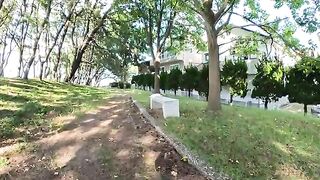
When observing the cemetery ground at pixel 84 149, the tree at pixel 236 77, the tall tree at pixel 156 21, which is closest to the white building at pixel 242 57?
the tree at pixel 236 77

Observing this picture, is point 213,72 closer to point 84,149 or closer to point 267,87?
point 84,149

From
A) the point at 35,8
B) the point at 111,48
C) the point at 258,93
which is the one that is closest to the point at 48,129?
the point at 258,93

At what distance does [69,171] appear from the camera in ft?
22.4

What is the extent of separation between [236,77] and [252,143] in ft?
47.3

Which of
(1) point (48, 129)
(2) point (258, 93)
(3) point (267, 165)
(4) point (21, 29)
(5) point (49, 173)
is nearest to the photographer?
(5) point (49, 173)

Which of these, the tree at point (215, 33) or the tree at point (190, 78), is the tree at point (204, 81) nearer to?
the tree at point (190, 78)

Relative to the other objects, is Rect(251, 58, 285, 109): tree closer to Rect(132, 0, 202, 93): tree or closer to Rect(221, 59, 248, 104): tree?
Rect(221, 59, 248, 104): tree

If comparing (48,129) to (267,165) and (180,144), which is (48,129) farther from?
(267,165)

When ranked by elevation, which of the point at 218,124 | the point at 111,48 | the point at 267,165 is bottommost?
the point at 267,165

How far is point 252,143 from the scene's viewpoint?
862cm

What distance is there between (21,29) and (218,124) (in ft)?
90.5

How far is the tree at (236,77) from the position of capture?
74.2 ft

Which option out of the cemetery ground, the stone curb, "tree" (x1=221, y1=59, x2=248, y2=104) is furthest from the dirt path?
"tree" (x1=221, y1=59, x2=248, y2=104)

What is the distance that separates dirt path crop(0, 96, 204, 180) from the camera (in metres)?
6.71
